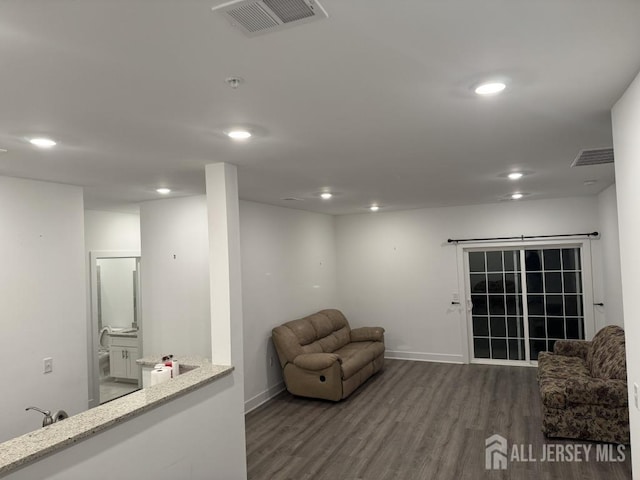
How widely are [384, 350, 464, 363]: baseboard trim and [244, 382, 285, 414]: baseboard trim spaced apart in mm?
2319

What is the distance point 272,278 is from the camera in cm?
584

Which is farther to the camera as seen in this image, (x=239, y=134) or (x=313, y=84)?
(x=239, y=134)

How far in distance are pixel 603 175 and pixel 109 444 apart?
5.01m

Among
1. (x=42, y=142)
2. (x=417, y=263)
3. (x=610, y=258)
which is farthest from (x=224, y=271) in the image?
(x=610, y=258)

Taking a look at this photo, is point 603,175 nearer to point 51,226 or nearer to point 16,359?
point 51,226

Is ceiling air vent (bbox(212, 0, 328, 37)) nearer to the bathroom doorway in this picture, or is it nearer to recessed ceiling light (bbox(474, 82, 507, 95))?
recessed ceiling light (bbox(474, 82, 507, 95))

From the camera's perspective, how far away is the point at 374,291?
7562 mm

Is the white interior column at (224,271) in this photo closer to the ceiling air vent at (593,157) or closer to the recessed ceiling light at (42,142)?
the recessed ceiling light at (42,142)

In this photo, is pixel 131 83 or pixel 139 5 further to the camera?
pixel 131 83

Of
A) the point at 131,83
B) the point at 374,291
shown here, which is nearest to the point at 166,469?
the point at 131,83

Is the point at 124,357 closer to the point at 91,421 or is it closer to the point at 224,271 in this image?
the point at 224,271

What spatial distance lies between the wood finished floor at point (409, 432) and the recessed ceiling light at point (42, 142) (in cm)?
297

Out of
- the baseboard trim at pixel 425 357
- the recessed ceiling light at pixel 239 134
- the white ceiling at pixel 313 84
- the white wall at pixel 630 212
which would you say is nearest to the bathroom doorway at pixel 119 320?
the white ceiling at pixel 313 84

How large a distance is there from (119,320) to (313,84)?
607 cm
